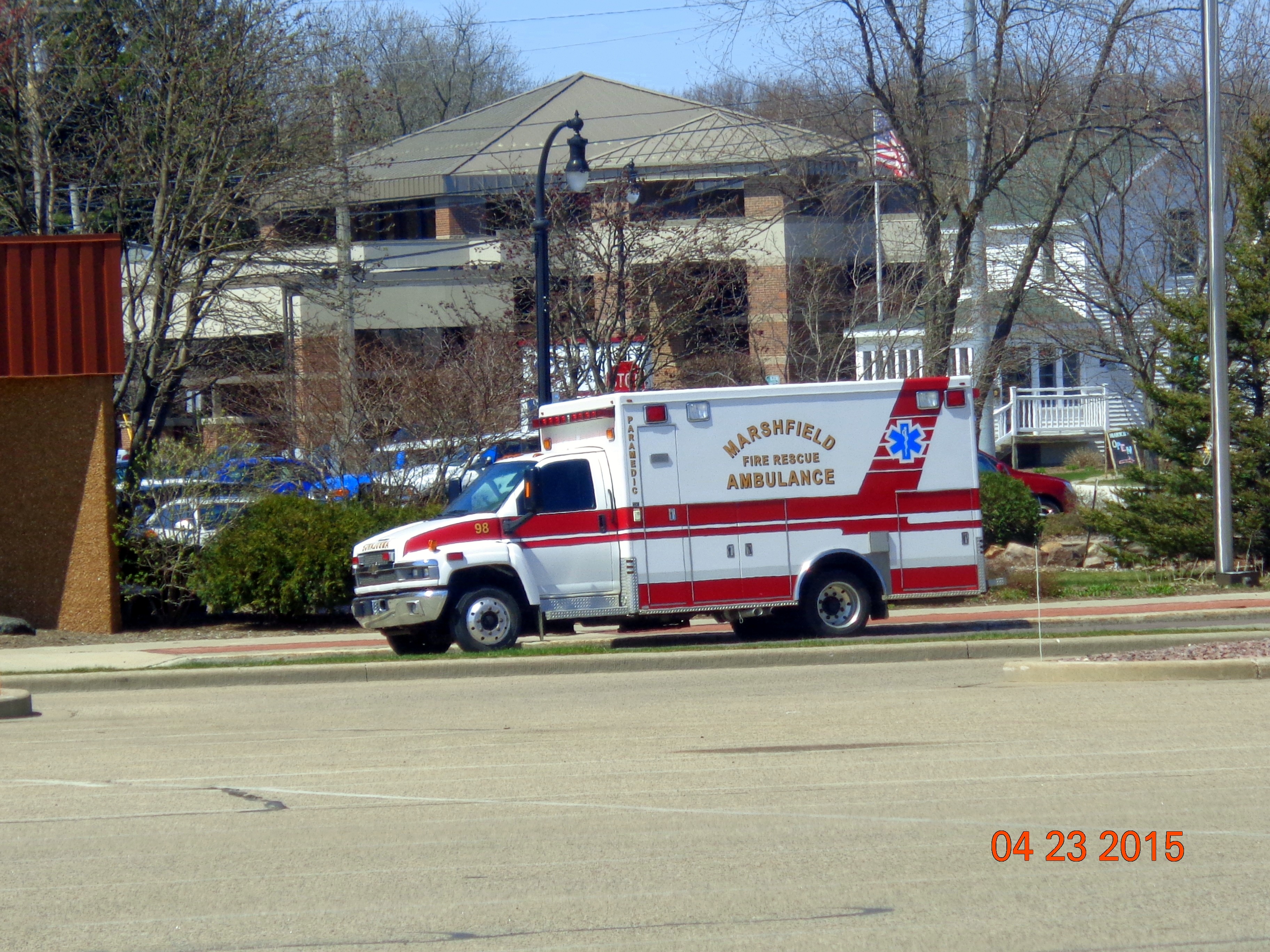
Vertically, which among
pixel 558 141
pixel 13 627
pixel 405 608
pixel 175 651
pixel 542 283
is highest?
pixel 558 141

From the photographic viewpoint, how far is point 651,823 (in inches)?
275

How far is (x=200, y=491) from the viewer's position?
18531 mm

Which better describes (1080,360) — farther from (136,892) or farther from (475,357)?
(136,892)

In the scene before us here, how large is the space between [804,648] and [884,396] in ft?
10.1

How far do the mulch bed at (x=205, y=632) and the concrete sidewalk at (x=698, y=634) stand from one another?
25cm

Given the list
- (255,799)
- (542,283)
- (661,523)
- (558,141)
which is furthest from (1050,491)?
(255,799)

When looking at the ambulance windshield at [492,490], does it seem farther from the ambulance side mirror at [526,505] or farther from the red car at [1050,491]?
the red car at [1050,491]

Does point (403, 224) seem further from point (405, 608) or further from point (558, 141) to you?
point (405, 608)

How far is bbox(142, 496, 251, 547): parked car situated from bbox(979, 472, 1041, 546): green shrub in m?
11.4

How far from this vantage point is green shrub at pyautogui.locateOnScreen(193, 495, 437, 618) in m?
17.6

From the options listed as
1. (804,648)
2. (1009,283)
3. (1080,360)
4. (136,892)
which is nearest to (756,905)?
(136,892)

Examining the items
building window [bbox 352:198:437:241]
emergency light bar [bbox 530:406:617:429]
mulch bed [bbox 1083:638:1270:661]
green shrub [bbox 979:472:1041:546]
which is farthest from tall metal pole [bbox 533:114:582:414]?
building window [bbox 352:198:437:241]

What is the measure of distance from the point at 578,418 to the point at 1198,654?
678cm
